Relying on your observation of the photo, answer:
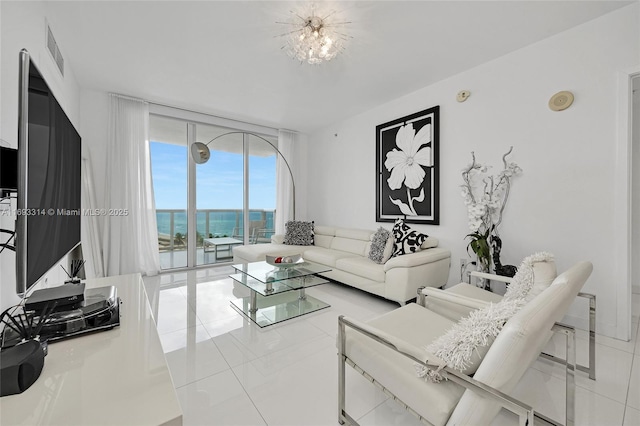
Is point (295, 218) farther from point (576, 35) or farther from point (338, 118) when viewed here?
point (576, 35)

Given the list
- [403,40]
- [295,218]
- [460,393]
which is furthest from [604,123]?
[295,218]

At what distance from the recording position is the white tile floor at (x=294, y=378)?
55.7 inches

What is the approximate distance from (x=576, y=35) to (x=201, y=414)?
4.08 m

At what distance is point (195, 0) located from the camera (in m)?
2.04

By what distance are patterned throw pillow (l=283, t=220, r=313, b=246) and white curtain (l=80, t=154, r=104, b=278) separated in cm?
265

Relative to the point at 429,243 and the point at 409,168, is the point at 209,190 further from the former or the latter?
the point at 429,243

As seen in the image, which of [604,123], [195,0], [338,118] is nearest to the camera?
[195,0]

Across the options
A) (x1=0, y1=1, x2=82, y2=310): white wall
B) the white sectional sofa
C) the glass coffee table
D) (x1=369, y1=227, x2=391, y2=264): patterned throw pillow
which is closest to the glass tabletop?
the glass coffee table

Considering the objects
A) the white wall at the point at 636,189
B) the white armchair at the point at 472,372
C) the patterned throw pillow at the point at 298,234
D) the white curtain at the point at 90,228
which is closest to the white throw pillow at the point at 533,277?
the white armchair at the point at 472,372

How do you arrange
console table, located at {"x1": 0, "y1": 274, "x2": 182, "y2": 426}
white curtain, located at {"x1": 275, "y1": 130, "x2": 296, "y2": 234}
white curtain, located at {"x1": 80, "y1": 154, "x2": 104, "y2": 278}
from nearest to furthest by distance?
console table, located at {"x1": 0, "y1": 274, "x2": 182, "y2": 426}, white curtain, located at {"x1": 80, "y1": 154, "x2": 104, "y2": 278}, white curtain, located at {"x1": 275, "y1": 130, "x2": 296, "y2": 234}

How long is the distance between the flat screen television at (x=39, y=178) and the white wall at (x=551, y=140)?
3487 millimetres

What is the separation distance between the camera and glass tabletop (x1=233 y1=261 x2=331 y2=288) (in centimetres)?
264

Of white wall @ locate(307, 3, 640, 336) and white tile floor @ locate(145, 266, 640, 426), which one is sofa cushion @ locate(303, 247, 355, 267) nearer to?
white tile floor @ locate(145, 266, 640, 426)

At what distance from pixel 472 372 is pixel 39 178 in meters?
1.86
